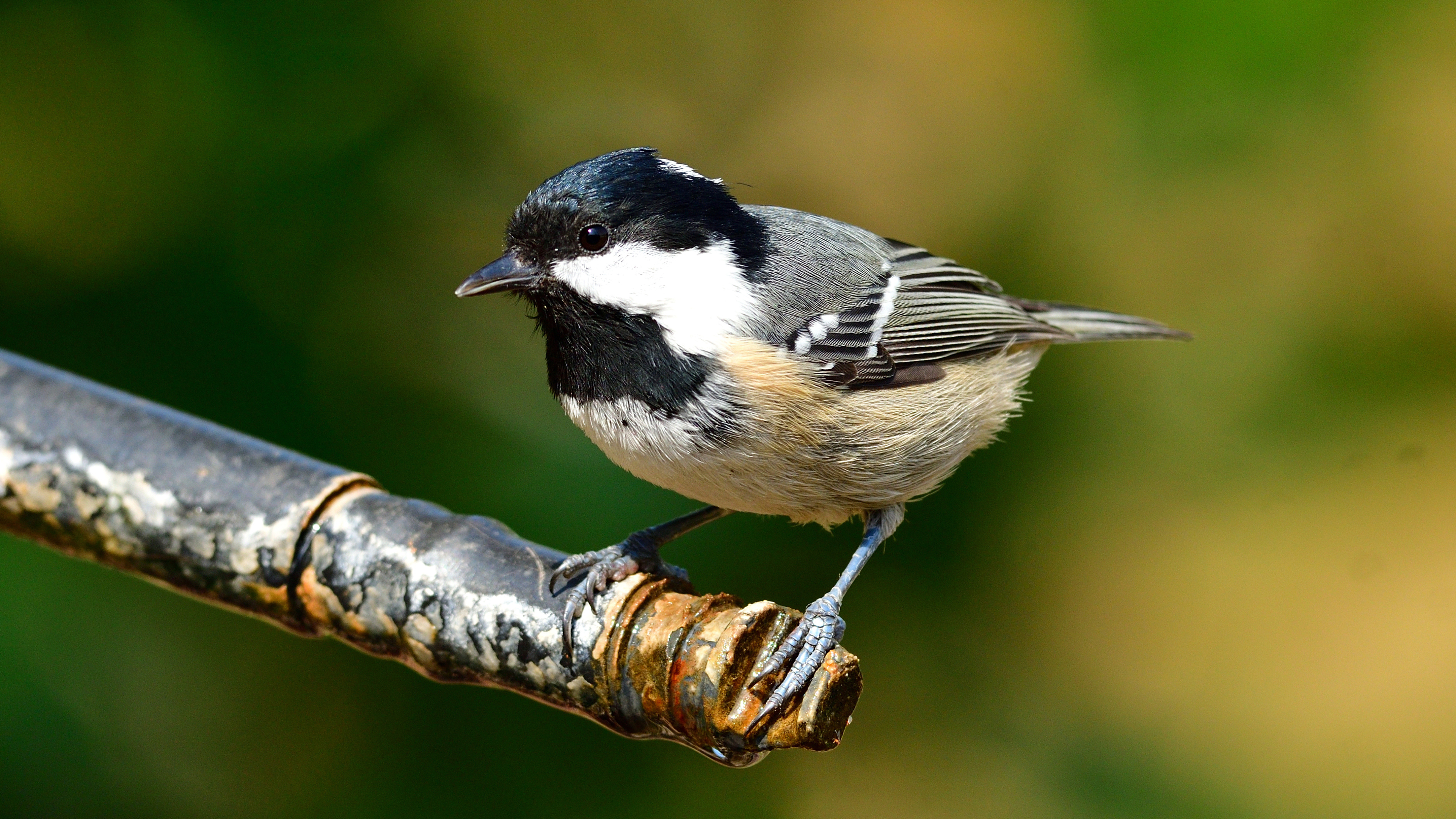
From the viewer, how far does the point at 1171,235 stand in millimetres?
2314

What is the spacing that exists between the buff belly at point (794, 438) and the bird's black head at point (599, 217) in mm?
174

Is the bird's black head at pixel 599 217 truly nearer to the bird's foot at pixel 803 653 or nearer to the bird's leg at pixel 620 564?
the bird's leg at pixel 620 564

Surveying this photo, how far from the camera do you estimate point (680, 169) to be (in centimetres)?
158

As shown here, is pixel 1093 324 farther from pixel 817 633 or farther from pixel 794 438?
pixel 817 633

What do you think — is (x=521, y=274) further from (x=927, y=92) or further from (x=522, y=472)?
(x=927, y=92)

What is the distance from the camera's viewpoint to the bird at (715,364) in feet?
4.97

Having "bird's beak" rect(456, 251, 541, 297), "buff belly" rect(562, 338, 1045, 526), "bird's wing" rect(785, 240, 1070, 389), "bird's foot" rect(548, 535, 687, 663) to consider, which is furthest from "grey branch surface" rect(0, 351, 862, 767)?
"bird's wing" rect(785, 240, 1070, 389)

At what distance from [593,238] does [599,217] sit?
0.03 meters

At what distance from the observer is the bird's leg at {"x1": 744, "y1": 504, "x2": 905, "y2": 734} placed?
1.24m

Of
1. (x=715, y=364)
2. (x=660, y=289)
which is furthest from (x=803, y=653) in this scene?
(x=660, y=289)

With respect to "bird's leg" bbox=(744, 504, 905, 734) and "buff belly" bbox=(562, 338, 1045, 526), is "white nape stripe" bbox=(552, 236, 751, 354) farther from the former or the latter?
"bird's leg" bbox=(744, 504, 905, 734)

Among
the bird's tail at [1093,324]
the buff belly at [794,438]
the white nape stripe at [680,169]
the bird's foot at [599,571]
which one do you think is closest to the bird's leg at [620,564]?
the bird's foot at [599,571]

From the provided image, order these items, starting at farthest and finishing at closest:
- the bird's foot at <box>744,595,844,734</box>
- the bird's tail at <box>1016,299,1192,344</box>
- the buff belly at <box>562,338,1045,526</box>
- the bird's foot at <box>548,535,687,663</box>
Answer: the bird's tail at <box>1016,299,1192,344</box>, the buff belly at <box>562,338,1045,526</box>, the bird's foot at <box>548,535,687,663</box>, the bird's foot at <box>744,595,844,734</box>

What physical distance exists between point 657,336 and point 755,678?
1.66ft
